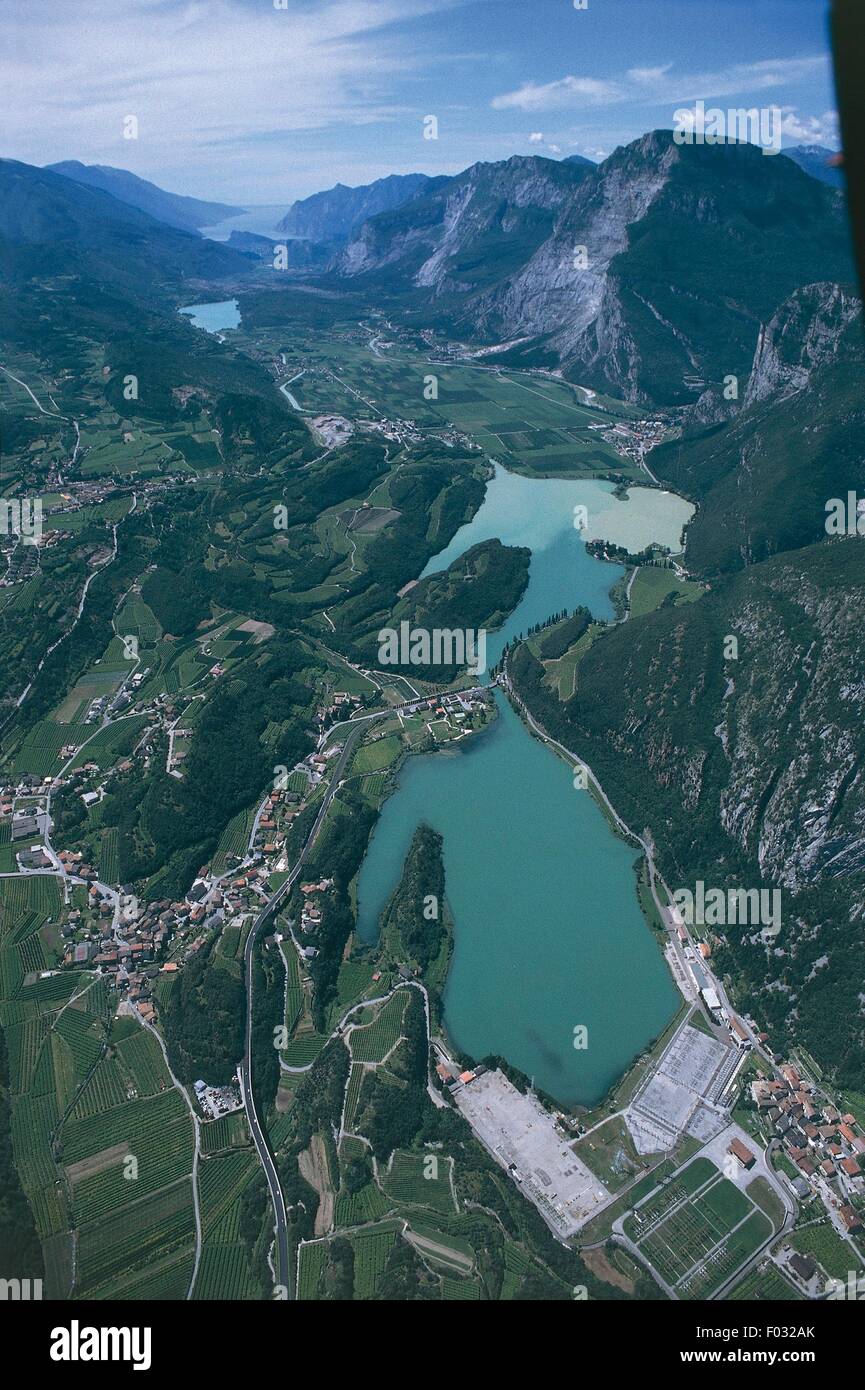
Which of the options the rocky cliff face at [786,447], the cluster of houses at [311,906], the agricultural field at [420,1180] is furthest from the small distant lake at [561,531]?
the agricultural field at [420,1180]

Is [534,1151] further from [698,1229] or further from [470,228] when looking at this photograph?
[470,228]

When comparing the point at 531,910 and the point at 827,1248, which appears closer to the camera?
the point at 827,1248

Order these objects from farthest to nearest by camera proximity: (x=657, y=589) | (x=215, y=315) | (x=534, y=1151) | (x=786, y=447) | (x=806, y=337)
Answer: (x=215, y=315) < (x=806, y=337) < (x=786, y=447) < (x=657, y=589) < (x=534, y=1151)

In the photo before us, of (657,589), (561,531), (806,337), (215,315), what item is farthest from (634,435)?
(215,315)
